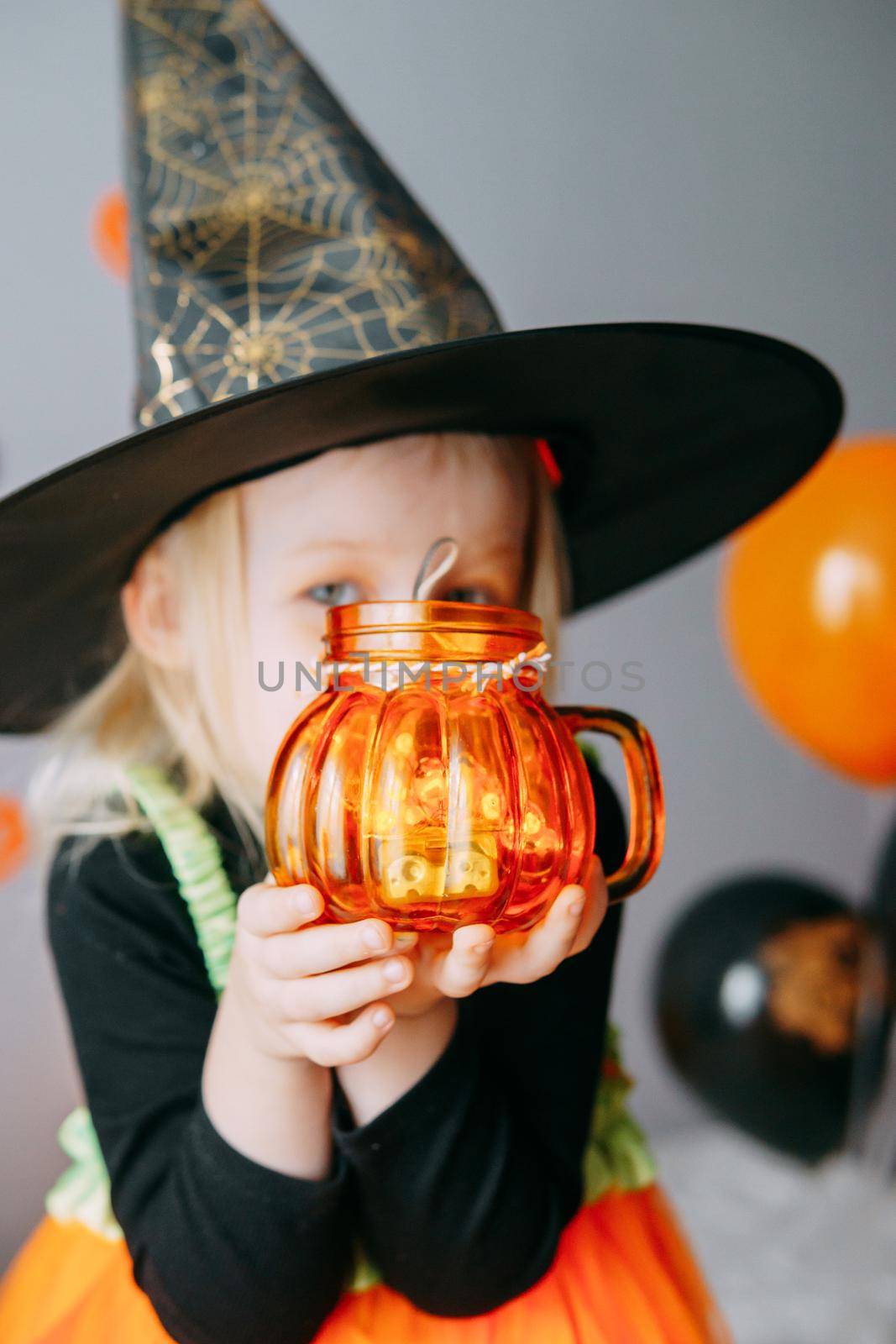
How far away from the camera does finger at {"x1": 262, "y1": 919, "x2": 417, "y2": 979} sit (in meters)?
0.41

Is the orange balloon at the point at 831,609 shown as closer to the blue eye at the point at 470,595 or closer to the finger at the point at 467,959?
the blue eye at the point at 470,595

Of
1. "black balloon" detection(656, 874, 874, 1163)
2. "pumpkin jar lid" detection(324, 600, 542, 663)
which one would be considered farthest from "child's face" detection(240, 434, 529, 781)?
"black balloon" detection(656, 874, 874, 1163)

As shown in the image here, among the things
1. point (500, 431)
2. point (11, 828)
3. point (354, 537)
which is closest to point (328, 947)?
point (354, 537)

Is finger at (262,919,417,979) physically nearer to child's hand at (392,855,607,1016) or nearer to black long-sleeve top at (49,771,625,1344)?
child's hand at (392,855,607,1016)

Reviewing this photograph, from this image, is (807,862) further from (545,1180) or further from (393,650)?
(393,650)

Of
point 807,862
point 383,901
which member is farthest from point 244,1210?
point 807,862

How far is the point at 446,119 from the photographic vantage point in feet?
4.30

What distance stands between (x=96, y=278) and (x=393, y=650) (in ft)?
2.72

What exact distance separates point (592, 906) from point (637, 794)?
0.22ft

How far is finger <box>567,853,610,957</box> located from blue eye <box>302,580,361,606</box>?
0.20 metres

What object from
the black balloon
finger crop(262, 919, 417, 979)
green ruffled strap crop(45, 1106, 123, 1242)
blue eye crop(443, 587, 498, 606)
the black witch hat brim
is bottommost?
the black balloon

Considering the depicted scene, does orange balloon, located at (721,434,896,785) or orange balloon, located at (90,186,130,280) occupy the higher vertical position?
orange balloon, located at (90,186,130,280)

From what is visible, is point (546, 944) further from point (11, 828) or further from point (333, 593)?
point (11, 828)

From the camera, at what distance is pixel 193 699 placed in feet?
2.36
